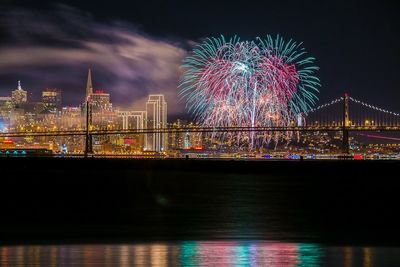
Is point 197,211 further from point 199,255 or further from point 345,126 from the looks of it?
point 345,126

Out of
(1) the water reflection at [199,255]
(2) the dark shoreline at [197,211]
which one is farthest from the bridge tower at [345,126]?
(1) the water reflection at [199,255]

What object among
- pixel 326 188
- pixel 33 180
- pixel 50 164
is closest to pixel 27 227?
pixel 326 188

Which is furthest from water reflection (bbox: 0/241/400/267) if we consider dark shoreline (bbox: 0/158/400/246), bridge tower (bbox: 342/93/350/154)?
bridge tower (bbox: 342/93/350/154)

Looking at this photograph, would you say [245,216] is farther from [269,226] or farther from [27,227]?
[27,227]

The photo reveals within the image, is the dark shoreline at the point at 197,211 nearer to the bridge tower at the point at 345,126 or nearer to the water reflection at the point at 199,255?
the water reflection at the point at 199,255

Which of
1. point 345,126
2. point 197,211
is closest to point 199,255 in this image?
point 197,211

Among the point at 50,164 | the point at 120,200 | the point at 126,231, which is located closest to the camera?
the point at 126,231

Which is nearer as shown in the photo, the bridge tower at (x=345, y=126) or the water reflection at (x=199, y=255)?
the water reflection at (x=199, y=255)
